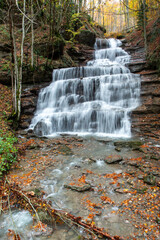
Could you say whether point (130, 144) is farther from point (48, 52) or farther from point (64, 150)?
point (48, 52)

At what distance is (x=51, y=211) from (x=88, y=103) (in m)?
7.86

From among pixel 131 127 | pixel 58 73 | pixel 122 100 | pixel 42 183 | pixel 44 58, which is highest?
pixel 44 58

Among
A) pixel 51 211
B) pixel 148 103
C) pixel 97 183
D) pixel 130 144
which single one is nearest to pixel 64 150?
pixel 97 183

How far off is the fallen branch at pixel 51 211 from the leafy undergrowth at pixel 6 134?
104cm

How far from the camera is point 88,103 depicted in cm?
1027

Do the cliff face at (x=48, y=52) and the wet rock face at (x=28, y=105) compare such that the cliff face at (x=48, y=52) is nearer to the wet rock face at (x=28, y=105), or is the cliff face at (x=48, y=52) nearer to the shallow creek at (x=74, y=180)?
the wet rock face at (x=28, y=105)

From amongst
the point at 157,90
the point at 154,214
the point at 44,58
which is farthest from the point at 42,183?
the point at 44,58

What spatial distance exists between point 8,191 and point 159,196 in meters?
3.33

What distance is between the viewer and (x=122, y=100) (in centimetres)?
988

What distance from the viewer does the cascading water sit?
8711 millimetres

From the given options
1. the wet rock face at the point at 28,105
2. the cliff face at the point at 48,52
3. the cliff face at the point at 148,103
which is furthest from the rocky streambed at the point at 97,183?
the cliff face at the point at 48,52

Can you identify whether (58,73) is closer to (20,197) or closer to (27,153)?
(27,153)

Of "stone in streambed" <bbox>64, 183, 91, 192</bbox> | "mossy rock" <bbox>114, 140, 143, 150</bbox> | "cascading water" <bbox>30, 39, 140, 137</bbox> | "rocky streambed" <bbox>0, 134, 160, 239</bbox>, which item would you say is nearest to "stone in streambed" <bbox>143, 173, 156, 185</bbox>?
"rocky streambed" <bbox>0, 134, 160, 239</bbox>

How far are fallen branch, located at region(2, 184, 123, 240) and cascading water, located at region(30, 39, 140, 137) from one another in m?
5.07
